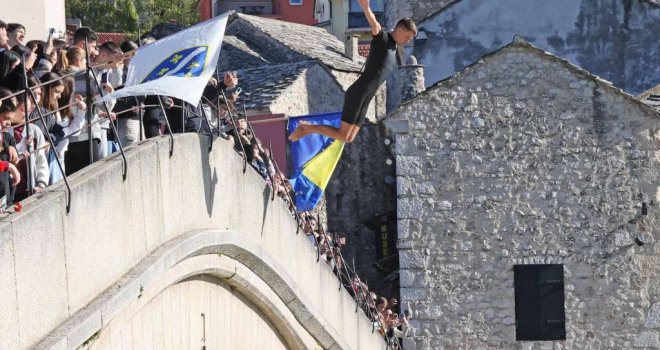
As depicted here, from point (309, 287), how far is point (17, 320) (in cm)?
767

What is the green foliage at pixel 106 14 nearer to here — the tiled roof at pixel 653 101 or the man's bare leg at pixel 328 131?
the tiled roof at pixel 653 101

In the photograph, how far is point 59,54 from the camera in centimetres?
1270

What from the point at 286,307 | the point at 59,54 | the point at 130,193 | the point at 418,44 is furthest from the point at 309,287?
the point at 418,44

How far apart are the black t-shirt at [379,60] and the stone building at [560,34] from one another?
13.9m

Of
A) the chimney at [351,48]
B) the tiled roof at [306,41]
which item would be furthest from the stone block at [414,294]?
the chimney at [351,48]

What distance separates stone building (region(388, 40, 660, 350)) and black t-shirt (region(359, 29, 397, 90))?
10.3 meters

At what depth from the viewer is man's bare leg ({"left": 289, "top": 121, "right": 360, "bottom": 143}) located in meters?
13.2

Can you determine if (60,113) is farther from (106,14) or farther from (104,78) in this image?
(106,14)

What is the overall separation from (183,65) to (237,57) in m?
19.1

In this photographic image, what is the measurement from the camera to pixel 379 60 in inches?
522

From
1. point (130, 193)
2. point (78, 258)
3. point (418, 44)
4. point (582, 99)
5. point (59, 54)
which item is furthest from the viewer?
point (418, 44)

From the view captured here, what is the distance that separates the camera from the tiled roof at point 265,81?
82.5 ft

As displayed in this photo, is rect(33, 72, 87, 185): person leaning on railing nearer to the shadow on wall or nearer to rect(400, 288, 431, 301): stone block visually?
the shadow on wall

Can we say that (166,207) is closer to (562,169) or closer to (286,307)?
(286,307)
